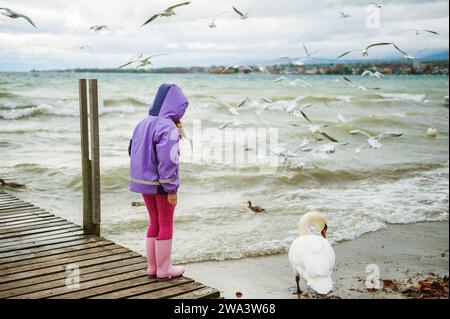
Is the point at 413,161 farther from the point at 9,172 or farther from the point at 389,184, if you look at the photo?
the point at 9,172

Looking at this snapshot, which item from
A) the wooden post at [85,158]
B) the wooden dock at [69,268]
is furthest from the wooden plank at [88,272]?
the wooden post at [85,158]

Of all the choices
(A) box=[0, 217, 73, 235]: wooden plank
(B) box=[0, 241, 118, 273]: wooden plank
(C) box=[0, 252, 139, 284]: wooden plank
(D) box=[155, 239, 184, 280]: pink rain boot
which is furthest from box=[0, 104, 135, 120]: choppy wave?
(D) box=[155, 239, 184, 280]: pink rain boot

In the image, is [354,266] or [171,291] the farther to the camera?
[354,266]

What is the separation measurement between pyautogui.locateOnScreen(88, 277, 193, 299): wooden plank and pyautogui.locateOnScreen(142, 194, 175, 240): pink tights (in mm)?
360

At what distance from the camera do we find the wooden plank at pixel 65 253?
14.7 feet

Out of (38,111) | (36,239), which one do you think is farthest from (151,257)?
(38,111)

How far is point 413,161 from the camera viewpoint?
1406 cm

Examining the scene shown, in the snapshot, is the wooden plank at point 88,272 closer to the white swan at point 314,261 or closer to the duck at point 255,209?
the white swan at point 314,261

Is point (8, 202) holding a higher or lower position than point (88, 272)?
higher

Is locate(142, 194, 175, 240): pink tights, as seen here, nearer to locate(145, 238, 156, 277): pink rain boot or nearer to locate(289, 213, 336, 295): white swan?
locate(145, 238, 156, 277): pink rain boot

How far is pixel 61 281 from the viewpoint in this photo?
4059mm

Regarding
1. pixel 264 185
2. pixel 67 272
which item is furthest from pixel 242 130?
pixel 67 272

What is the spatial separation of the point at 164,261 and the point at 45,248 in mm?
1384

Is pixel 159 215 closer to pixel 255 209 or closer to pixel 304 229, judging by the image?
pixel 304 229
